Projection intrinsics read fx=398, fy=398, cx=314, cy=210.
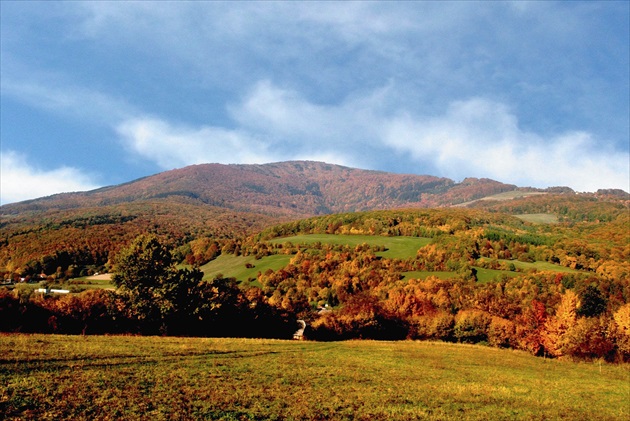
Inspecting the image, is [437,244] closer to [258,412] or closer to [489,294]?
[489,294]

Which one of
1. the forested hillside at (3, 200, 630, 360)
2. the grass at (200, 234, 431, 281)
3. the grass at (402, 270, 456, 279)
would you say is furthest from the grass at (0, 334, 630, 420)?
the grass at (200, 234, 431, 281)

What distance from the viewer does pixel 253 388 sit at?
68.1 feet

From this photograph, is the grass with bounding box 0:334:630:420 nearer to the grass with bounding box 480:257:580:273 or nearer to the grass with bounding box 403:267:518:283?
the grass with bounding box 403:267:518:283

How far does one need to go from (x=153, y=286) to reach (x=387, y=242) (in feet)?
461

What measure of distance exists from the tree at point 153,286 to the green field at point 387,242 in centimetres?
11651

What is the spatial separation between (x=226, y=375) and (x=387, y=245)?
6315 inches

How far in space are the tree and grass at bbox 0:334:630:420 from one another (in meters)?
22.0

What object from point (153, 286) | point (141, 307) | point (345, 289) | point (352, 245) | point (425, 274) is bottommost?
point (345, 289)

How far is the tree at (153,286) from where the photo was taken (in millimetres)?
53000

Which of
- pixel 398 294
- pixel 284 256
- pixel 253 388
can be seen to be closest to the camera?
pixel 253 388

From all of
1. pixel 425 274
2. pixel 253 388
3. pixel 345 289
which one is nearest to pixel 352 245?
pixel 425 274

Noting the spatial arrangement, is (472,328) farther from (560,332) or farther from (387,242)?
(387,242)

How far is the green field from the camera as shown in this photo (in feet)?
545

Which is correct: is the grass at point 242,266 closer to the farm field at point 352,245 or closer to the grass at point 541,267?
the farm field at point 352,245
